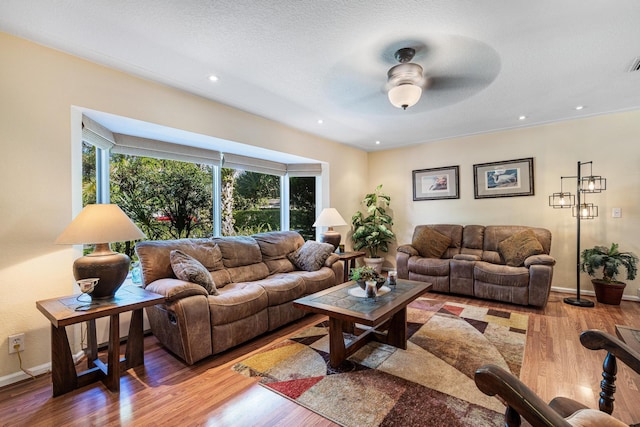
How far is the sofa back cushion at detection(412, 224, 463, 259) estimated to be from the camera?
457 cm

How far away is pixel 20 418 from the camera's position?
1709 mm

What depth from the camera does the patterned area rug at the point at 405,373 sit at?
1715mm

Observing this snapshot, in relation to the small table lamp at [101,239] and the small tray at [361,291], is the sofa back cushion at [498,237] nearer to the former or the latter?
the small tray at [361,291]

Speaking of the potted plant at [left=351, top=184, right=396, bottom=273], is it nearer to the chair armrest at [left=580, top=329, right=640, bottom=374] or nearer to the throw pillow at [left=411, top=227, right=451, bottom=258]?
the throw pillow at [left=411, top=227, right=451, bottom=258]

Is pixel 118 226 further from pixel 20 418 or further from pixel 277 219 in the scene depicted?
pixel 277 219

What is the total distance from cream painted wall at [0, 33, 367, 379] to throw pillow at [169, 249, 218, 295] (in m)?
0.77

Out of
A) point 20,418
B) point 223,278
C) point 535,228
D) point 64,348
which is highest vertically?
point 535,228

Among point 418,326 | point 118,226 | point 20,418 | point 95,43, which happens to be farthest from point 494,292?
point 95,43

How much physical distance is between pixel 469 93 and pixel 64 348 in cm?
424

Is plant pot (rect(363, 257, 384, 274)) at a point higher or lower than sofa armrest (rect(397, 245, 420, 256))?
lower

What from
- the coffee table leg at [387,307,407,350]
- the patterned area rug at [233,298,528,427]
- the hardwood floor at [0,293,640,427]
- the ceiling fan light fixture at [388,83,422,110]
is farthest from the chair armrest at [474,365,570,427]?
the ceiling fan light fixture at [388,83,422,110]

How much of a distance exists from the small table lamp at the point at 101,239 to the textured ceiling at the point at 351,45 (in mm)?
1285

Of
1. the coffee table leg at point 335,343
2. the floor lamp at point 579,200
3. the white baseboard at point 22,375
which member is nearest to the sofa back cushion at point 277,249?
the coffee table leg at point 335,343

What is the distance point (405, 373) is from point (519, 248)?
2.81 meters
